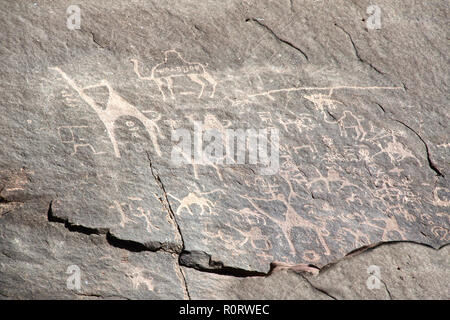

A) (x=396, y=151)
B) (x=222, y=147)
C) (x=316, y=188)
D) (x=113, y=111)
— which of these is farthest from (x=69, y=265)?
(x=396, y=151)

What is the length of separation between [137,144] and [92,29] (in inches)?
22.3

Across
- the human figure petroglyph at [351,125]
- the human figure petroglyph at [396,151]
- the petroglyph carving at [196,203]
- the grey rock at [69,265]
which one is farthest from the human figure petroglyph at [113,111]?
the human figure petroglyph at [396,151]

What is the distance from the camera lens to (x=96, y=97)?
7.99 feet

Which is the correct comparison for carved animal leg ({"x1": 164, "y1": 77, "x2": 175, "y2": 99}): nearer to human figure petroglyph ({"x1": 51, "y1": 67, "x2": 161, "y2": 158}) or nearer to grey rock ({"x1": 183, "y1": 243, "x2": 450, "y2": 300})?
human figure petroglyph ({"x1": 51, "y1": 67, "x2": 161, "y2": 158})

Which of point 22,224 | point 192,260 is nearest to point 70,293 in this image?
point 22,224

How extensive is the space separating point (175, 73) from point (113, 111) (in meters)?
0.32

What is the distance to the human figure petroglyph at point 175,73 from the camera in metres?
2.47

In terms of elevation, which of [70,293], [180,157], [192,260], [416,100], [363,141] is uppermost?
[416,100]

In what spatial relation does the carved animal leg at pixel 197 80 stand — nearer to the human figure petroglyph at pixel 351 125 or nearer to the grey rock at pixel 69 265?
the human figure petroglyph at pixel 351 125

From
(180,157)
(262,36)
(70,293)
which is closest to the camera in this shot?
(70,293)

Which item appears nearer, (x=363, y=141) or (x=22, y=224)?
(x=22, y=224)

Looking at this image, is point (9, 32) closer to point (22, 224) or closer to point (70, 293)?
point (22, 224)

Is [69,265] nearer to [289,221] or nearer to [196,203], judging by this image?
[196,203]

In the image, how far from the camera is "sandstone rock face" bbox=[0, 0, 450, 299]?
2246mm
